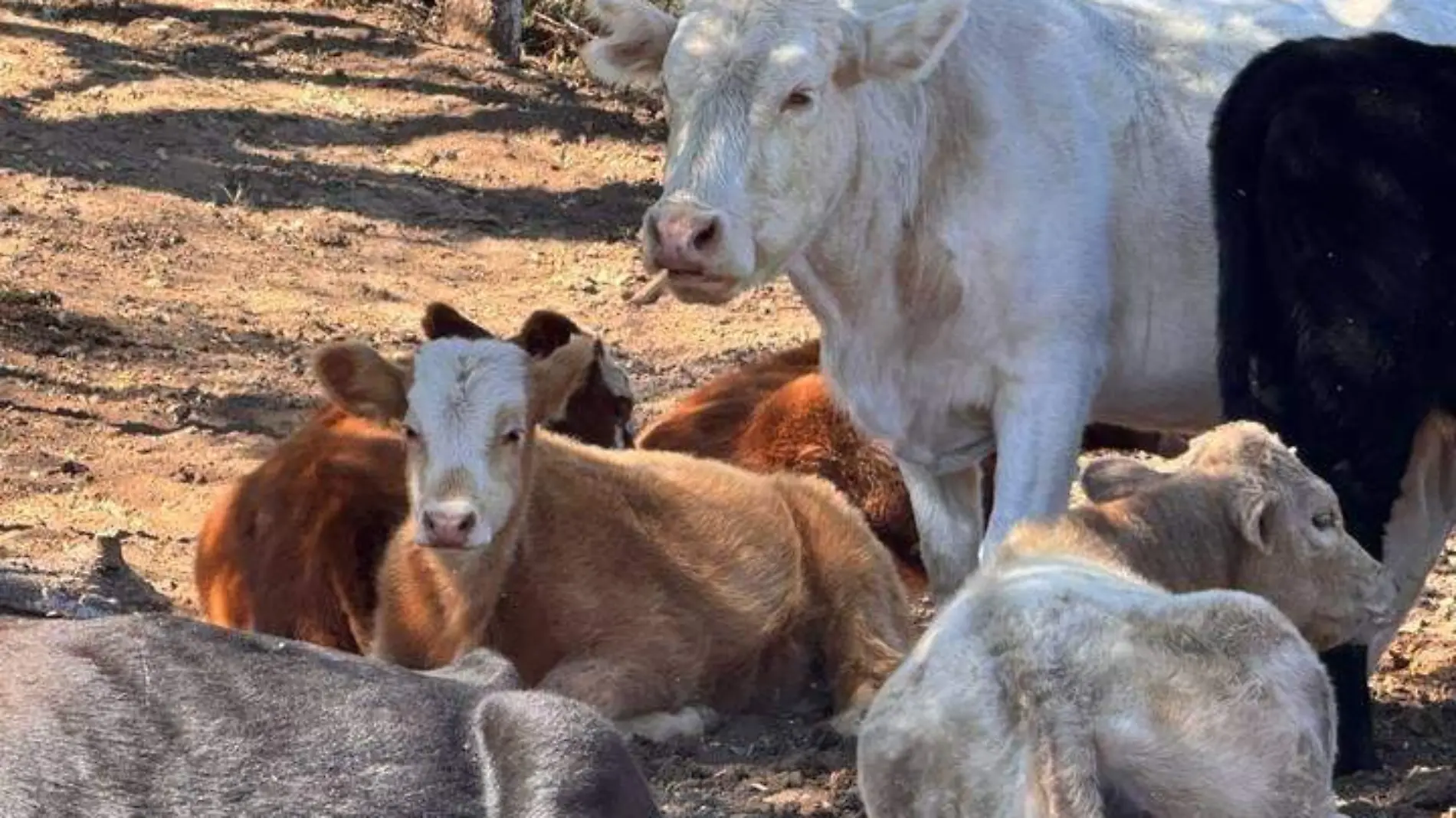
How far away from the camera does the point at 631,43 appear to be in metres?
8.55

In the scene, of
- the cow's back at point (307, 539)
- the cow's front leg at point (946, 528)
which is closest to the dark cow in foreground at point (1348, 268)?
the cow's front leg at point (946, 528)

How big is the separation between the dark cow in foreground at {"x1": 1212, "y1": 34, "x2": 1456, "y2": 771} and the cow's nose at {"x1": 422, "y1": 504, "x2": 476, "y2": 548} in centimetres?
242

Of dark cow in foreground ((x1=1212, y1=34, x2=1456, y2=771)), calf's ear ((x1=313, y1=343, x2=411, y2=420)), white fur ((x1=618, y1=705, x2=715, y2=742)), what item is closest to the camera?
dark cow in foreground ((x1=1212, y1=34, x2=1456, y2=771))

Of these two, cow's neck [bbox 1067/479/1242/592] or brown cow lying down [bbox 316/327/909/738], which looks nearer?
cow's neck [bbox 1067/479/1242/592]

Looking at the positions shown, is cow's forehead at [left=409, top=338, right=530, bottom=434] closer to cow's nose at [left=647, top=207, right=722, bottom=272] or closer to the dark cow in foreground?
cow's nose at [left=647, top=207, right=722, bottom=272]

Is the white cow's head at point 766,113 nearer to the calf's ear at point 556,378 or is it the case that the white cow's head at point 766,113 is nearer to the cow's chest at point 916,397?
the cow's chest at point 916,397

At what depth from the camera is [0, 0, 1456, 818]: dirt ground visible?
30.8ft

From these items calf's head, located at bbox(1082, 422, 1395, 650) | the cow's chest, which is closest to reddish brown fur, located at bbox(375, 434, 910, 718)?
the cow's chest

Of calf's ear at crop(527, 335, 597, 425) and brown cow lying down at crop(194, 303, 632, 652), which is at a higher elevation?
calf's ear at crop(527, 335, 597, 425)

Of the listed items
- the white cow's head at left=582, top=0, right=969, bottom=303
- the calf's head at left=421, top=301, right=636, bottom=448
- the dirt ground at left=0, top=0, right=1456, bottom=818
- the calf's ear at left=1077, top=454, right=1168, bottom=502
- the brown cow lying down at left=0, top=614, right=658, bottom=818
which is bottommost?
the dirt ground at left=0, top=0, right=1456, bottom=818

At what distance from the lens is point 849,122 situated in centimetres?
826

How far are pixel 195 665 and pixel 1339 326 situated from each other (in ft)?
12.5

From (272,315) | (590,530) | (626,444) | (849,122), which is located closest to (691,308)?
(272,315)

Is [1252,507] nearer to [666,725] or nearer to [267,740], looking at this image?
[666,725]
